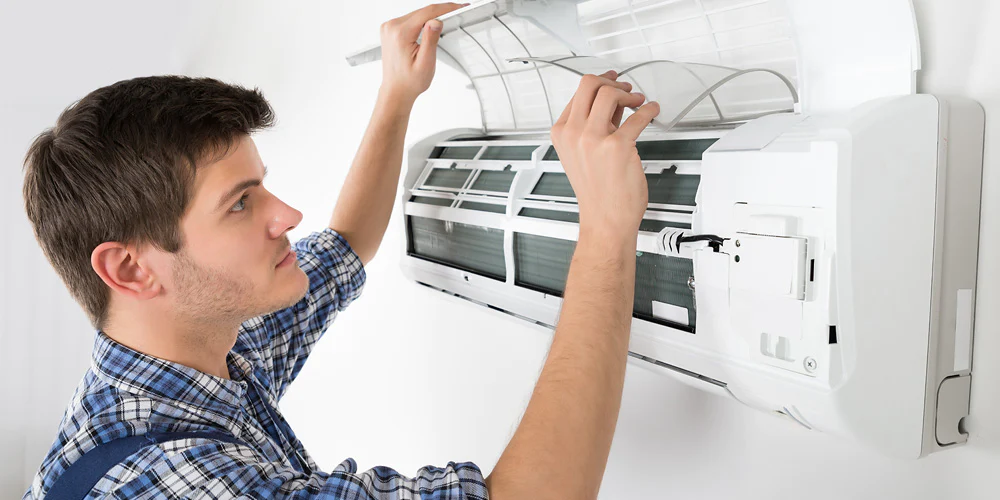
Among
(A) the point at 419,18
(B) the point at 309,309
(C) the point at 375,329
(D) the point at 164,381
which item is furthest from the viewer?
(C) the point at 375,329

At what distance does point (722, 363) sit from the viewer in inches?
31.2

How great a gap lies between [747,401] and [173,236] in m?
0.71

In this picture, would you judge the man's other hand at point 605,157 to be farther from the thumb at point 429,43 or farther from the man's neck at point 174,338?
the man's neck at point 174,338

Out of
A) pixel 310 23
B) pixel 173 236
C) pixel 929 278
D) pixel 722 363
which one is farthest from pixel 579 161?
pixel 310 23

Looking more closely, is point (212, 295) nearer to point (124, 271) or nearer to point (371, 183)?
point (124, 271)

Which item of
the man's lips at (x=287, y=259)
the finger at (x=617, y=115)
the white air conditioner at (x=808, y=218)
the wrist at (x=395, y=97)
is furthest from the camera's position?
the wrist at (x=395, y=97)

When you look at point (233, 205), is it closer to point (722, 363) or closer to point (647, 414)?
point (722, 363)

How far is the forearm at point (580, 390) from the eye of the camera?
2.45 feet

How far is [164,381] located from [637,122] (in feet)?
2.14

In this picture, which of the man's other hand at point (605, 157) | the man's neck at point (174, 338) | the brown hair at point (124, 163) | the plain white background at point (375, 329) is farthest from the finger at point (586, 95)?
the man's neck at point (174, 338)

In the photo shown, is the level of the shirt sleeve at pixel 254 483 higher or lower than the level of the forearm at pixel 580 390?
lower

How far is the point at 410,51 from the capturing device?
1196 mm

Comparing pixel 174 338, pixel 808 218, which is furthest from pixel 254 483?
pixel 808 218

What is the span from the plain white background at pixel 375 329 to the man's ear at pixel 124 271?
0.54 meters
